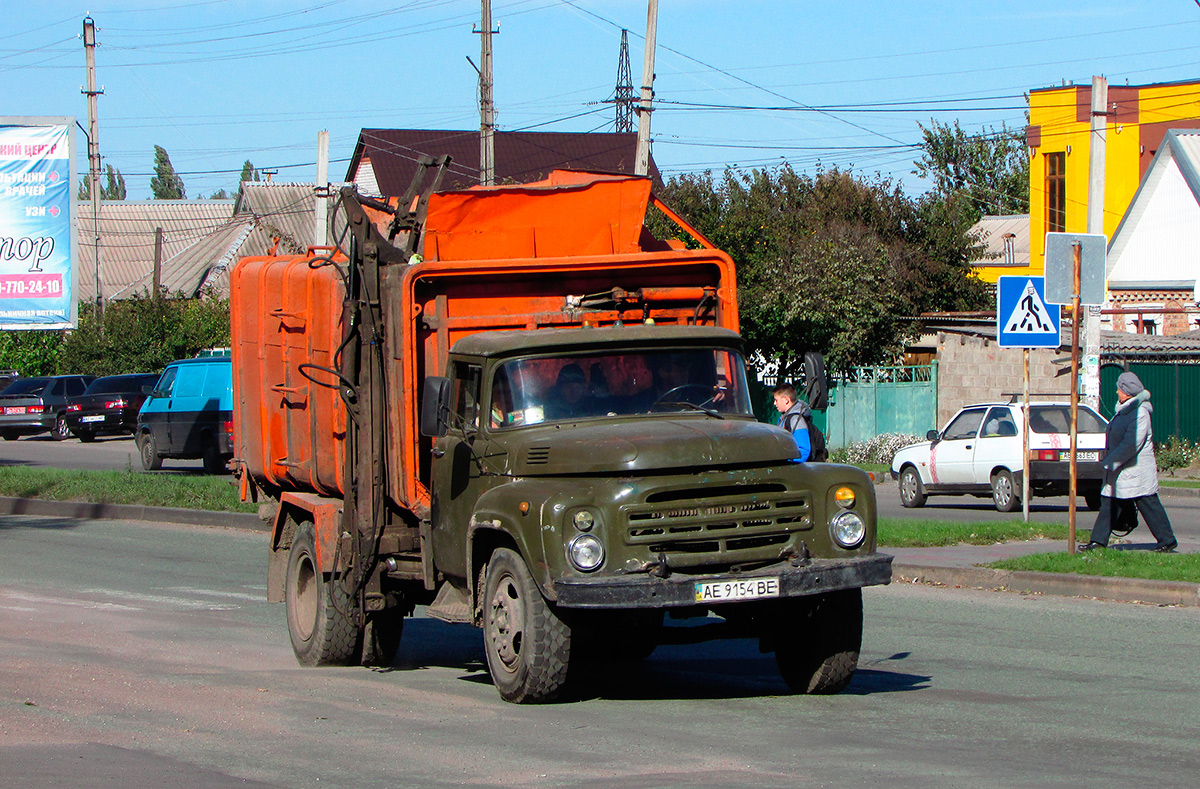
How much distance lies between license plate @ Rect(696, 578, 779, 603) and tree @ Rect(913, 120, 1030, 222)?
81034 mm

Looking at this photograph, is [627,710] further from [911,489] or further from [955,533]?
[911,489]

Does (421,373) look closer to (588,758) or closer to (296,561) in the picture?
(296,561)

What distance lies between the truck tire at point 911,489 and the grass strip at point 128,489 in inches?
387

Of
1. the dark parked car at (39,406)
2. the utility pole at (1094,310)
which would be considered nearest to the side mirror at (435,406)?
the utility pole at (1094,310)

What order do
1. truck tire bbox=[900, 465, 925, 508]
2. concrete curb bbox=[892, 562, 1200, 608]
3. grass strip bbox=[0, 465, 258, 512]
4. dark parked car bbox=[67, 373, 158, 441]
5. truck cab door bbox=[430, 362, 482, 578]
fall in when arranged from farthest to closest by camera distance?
dark parked car bbox=[67, 373, 158, 441] → truck tire bbox=[900, 465, 925, 508] → grass strip bbox=[0, 465, 258, 512] → concrete curb bbox=[892, 562, 1200, 608] → truck cab door bbox=[430, 362, 482, 578]

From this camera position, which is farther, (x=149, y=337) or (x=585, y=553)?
(x=149, y=337)

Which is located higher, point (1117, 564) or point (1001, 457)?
point (1001, 457)

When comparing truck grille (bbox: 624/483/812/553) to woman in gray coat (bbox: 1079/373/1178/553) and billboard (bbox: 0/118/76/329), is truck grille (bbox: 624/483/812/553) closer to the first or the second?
woman in gray coat (bbox: 1079/373/1178/553)

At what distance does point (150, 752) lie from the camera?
6.57 m

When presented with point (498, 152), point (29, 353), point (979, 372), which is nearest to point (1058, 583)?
point (979, 372)

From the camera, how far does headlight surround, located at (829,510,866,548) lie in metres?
7.38

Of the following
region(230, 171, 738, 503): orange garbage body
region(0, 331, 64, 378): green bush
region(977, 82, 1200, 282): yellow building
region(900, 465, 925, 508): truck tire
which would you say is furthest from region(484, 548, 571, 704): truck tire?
region(0, 331, 64, 378): green bush

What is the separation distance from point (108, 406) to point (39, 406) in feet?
12.2

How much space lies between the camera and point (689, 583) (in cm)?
702
